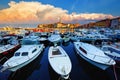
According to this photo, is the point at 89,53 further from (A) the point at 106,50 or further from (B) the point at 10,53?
(B) the point at 10,53

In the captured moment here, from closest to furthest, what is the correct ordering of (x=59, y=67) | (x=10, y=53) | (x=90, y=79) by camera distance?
(x=59, y=67) < (x=90, y=79) < (x=10, y=53)

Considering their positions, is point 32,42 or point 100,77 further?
point 32,42

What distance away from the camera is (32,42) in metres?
30.3

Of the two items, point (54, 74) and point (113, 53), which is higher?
point (113, 53)

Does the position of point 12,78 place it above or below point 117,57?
below

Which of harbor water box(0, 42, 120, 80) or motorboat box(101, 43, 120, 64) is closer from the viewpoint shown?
harbor water box(0, 42, 120, 80)

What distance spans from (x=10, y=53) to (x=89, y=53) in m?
14.8

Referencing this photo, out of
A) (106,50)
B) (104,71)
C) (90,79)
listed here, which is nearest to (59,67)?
(90,79)

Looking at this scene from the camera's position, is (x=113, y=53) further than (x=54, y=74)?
Yes

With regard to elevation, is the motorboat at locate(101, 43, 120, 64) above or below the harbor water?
above

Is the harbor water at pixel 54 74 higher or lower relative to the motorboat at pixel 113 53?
lower

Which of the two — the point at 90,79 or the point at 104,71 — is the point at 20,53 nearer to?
the point at 90,79

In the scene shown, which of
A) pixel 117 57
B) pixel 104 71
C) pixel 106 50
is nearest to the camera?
pixel 104 71

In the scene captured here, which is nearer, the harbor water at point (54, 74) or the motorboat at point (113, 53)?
the harbor water at point (54, 74)
